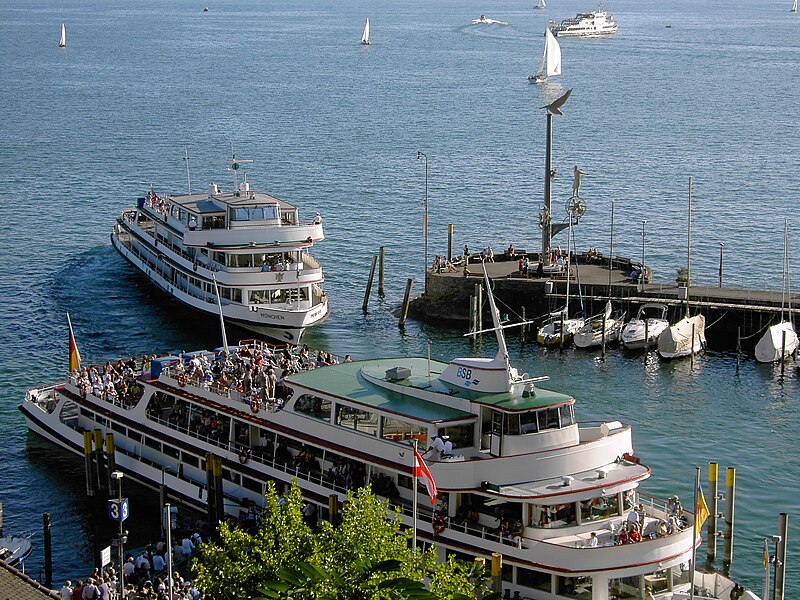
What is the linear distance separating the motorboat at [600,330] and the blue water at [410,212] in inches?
57.1

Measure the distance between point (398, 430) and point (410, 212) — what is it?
69.9 meters

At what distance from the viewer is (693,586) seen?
4138 centimetres

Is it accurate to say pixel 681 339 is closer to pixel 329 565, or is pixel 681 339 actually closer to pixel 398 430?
pixel 398 430

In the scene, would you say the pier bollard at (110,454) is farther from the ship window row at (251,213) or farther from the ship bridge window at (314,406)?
the ship window row at (251,213)

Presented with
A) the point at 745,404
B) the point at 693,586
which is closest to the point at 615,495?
the point at 693,586

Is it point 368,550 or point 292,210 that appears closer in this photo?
point 368,550

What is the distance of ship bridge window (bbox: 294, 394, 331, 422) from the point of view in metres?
48.3

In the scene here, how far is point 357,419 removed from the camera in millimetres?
47125

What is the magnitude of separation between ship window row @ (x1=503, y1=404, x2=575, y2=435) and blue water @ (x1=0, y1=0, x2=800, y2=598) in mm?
10250

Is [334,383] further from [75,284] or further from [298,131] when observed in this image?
[298,131]

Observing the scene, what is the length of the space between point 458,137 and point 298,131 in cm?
2009

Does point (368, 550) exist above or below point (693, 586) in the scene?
above

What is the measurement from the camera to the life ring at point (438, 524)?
44.0 meters

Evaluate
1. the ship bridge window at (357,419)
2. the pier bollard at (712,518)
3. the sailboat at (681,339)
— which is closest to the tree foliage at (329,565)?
the ship bridge window at (357,419)
